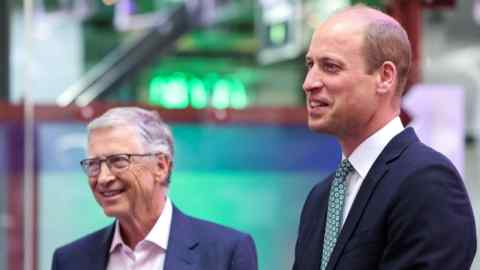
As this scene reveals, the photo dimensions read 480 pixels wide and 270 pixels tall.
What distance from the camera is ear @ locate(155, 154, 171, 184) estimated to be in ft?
11.4

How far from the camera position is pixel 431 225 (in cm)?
225

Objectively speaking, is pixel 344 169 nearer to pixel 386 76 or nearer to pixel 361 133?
pixel 361 133

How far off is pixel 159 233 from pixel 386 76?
3.97ft

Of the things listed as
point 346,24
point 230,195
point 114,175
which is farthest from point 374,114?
point 230,195

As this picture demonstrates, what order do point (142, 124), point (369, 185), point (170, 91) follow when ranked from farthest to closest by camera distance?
1. point (170, 91)
2. point (142, 124)
3. point (369, 185)

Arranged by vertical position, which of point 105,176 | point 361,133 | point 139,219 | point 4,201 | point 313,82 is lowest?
point 4,201

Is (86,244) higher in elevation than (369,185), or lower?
lower

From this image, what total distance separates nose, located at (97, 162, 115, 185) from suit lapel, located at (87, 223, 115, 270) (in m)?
0.19

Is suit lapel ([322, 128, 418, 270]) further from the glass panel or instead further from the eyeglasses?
the glass panel

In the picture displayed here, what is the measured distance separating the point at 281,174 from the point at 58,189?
117cm

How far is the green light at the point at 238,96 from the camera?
6.04 meters

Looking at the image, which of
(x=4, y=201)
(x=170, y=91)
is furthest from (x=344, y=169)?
(x=4, y=201)

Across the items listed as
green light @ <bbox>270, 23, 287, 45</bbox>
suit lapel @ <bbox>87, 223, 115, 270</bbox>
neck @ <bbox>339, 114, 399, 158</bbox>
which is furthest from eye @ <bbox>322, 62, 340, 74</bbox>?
green light @ <bbox>270, 23, 287, 45</bbox>

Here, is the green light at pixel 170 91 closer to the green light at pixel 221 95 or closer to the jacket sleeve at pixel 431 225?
the green light at pixel 221 95
